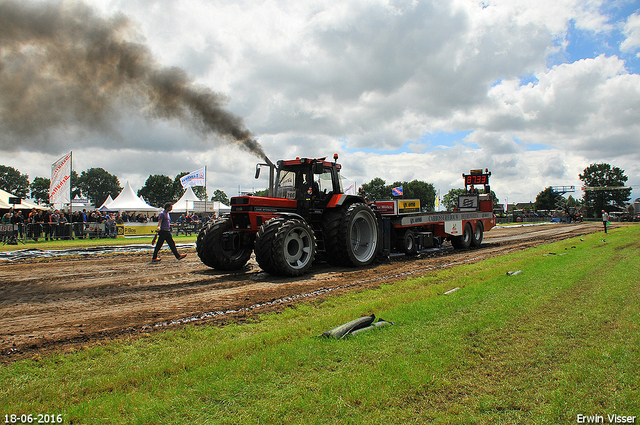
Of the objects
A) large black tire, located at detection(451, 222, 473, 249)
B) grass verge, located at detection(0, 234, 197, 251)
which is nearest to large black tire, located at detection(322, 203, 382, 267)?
large black tire, located at detection(451, 222, 473, 249)

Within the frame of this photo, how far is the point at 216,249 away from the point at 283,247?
2.07 m

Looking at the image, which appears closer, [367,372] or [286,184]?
[367,372]

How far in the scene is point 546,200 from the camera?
107 meters

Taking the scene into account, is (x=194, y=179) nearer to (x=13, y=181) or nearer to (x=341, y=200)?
(x=341, y=200)

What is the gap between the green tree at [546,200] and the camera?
10259 cm

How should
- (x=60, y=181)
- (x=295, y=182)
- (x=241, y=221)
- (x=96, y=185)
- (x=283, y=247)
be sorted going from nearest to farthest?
(x=283, y=247) < (x=241, y=221) < (x=295, y=182) < (x=60, y=181) < (x=96, y=185)

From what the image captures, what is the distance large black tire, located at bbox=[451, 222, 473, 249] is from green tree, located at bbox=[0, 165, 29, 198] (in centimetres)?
12008

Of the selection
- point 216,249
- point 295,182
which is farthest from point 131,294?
point 295,182

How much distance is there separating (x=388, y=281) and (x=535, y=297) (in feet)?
10.4

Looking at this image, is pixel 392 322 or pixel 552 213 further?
pixel 552 213

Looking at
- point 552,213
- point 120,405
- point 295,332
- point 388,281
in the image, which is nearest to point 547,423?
point 295,332

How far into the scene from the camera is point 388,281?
8.70 meters

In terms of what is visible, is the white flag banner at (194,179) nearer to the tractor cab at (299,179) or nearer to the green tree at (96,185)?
the tractor cab at (299,179)

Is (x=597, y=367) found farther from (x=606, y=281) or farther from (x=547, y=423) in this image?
(x=606, y=281)
